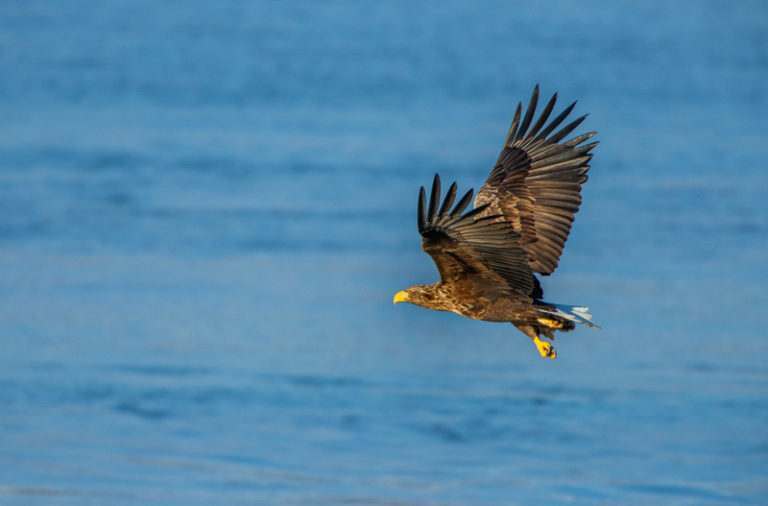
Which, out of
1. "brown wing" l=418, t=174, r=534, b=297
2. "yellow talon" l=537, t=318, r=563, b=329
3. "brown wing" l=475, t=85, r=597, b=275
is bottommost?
"yellow talon" l=537, t=318, r=563, b=329

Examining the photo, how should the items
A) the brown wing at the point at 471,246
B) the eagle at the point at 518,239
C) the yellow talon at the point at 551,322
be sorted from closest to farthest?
the brown wing at the point at 471,246, the eagle at the point at 518,239, the yellow talon at the point at 551,322

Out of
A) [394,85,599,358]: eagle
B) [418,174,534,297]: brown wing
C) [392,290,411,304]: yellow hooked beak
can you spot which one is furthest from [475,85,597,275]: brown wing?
[392,290,411,304]: yellow hooked beak

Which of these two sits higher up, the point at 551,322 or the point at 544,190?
the point at 544,190

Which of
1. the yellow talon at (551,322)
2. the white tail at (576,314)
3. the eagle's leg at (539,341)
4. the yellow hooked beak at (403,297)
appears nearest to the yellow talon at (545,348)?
the eagle's leg at (539,341)

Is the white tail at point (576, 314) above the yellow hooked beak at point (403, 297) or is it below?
below

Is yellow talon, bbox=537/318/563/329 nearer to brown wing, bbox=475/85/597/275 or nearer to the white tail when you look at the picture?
the white tail

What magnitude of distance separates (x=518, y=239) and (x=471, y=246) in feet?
1.88

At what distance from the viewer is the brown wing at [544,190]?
24.8ft

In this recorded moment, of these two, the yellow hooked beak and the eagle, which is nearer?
the eagle

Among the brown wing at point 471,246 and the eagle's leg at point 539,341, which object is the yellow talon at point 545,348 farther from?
the brown wing at point 471,246

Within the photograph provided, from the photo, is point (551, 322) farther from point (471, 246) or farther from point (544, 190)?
point (471, 246)

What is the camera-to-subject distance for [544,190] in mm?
7641

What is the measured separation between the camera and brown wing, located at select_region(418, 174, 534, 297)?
6414 millimetres

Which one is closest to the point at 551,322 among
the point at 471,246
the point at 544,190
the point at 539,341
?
the point at 539,341
